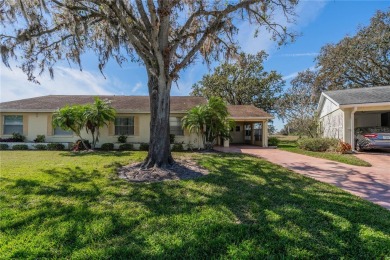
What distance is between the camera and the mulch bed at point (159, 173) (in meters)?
6.94

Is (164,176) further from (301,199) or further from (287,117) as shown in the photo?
(287,117)

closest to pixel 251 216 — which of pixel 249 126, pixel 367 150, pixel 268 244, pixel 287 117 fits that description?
pixel 268 244

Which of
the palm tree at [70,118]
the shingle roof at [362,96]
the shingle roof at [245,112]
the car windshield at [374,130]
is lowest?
the car windshield at [374,130]

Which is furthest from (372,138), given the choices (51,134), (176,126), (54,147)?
(51,134)

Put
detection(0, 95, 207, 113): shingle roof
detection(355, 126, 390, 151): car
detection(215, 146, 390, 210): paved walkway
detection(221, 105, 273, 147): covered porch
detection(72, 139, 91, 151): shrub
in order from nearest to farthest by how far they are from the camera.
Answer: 1. detection(215, 146, 390, 210): paved walkway
2. detection(355, 126, 390, 151): car
3. detection(72, 139, 91, 151): shrub
4. detection(0, 95, 207, 113): shingle roof
5. detection(221, 105, 273, 147): covered porch

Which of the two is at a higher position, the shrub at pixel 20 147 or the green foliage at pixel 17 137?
the green foliage at pixel 17 137

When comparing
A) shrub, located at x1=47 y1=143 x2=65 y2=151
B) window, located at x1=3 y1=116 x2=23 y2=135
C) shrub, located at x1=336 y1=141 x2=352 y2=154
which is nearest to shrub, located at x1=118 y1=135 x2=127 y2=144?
shrub, located at x1=47 y1=143 x2=65 y2=151

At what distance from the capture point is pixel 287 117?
2308 centimetres

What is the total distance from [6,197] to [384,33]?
1177 inches

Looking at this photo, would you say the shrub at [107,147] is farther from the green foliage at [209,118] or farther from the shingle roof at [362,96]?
the shingle roof at [362,96]

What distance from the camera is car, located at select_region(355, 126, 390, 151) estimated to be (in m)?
12.6

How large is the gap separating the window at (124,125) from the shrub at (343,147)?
13321 millimetres

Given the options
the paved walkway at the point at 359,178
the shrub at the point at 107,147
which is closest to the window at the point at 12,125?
the shrub at the point at 107,147

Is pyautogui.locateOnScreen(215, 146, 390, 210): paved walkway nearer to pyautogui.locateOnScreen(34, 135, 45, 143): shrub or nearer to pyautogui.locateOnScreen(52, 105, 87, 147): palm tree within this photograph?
pyautogui.locateOnScreen(52, 105, 87, 147): palm tree
